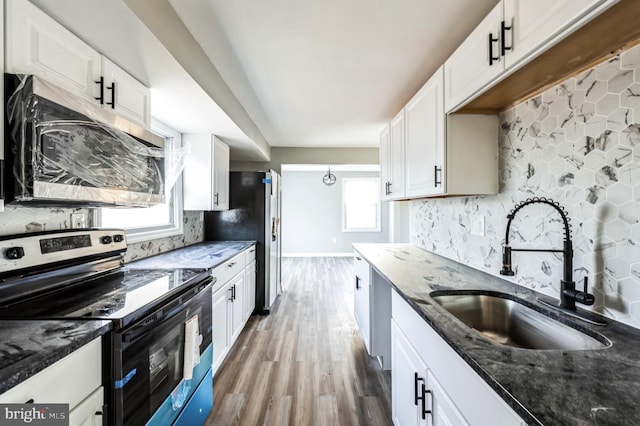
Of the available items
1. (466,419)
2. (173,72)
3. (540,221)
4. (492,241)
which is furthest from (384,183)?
(466,419)

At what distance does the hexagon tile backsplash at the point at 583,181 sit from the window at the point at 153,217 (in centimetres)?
213

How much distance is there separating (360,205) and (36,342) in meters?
6.86

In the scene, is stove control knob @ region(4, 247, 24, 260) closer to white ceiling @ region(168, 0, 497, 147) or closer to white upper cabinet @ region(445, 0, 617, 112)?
white ceiling @ region(168, 0, 497, 147)

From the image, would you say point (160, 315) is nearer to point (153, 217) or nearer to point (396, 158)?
point (153, 217)

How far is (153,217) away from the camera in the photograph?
7.87 feet

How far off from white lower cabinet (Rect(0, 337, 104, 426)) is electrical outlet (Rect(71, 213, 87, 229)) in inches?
37.5

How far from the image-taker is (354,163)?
15.3 feet

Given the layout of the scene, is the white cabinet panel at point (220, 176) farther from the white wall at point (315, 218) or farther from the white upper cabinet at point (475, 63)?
the white wall at point (315, 218)

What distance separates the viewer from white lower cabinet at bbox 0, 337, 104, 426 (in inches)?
26.6

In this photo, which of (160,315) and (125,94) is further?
(125,94)

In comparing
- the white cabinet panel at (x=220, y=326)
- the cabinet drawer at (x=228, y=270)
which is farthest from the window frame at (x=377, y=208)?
the white cabinet panel at (x=220, y=326)

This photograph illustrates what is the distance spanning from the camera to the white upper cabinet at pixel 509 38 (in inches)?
32.1

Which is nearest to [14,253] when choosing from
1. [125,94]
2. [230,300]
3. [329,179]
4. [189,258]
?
Result: [125,94]

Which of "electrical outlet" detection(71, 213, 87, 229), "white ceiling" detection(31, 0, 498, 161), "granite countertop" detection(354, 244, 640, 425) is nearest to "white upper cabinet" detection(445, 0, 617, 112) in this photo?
"white ceiling" detection(31, 0, 498, 161)
